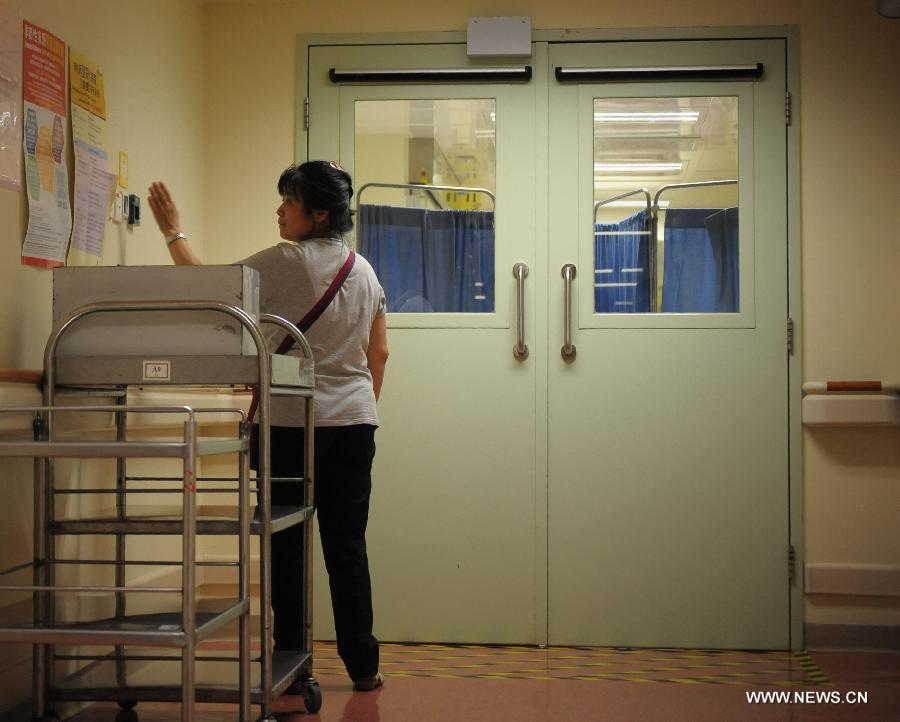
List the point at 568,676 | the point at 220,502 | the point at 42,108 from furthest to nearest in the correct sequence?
the point at 220,502, the point at 568,676, the point at 42,108

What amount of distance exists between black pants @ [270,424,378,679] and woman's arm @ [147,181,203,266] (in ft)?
1.64

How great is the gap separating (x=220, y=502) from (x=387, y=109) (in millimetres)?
1567

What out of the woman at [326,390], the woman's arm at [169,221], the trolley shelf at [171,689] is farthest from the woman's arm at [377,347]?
the trolley shelf at [171,689]

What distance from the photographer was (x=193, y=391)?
3.41 meters

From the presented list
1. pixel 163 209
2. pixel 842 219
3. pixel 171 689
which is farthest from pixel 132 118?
pixel 842 219

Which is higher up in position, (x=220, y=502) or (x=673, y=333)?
(x=673, y=333)

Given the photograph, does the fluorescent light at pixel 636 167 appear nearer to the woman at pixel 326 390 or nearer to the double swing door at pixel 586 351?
the double swing door at pixel 586 351

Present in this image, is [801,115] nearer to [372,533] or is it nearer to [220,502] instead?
[372,533]

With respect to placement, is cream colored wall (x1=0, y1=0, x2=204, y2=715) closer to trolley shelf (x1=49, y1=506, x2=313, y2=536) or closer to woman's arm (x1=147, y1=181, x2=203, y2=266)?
trolley shelf (x1=49, y1=506, x2=313, y2=536)

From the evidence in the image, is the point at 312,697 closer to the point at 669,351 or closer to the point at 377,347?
the point at 377,347

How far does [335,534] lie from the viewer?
2.83 metres

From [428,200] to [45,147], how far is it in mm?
1524

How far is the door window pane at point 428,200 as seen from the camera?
3.76 meters

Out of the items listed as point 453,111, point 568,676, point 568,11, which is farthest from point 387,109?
point 568,676
